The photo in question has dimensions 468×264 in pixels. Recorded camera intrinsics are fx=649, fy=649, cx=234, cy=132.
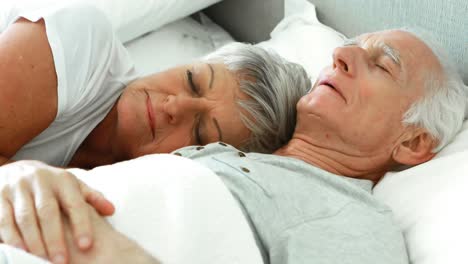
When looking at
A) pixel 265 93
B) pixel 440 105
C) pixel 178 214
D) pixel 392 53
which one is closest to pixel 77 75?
pixel 265 93

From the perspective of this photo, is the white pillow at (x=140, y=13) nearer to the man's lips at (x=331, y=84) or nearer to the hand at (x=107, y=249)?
the man's lips at (x=331, y=84)

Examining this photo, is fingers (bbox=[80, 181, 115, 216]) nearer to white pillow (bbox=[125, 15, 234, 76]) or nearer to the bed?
the bed

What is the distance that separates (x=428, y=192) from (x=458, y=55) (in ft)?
1.30

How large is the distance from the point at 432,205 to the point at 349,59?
0.34 metres

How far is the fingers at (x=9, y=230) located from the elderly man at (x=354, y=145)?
1.22ft

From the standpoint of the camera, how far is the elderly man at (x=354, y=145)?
3.68 feet

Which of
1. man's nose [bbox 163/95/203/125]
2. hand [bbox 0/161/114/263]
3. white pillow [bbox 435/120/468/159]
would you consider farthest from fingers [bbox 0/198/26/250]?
white pillow [bbox 435/120/468/159]

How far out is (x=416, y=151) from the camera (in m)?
1.35

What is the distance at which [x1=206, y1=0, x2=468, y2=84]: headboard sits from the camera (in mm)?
1452

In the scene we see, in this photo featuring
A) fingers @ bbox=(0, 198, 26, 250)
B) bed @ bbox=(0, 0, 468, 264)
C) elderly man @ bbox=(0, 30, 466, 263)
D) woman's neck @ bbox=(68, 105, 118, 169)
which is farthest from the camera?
woman's neck @ bbox=(68, 105, 118, 169)

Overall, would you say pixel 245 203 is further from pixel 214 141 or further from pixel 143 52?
pixel 143 52

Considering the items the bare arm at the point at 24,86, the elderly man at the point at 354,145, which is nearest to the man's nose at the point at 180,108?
the elderly man at the point at 354,145

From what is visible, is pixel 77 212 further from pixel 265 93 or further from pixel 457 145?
pixel 457 145

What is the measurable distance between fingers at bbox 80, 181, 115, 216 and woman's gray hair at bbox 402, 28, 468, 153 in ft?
2.13
